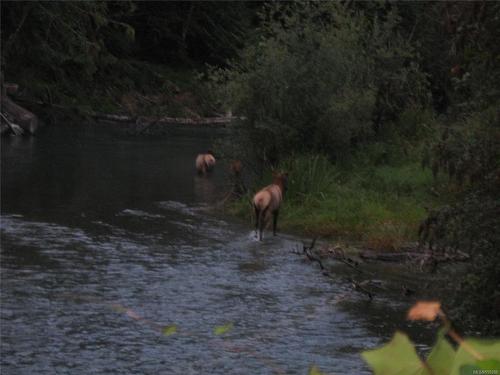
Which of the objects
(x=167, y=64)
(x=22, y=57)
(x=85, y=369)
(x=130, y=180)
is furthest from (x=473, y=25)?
(x=167, y=64)

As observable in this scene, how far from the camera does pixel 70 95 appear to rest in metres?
36.3

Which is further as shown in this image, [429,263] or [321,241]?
[321,241]

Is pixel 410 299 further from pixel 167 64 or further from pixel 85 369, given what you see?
pixel 167 64

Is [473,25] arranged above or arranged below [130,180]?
above

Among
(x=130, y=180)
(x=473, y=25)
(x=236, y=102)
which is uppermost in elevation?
(x=473, y=25)

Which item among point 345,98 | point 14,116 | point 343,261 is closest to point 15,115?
point 14,116

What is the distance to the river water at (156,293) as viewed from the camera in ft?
31.3

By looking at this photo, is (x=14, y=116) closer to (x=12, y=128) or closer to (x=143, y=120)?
(x=12, y=128)

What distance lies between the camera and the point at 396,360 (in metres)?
0.93

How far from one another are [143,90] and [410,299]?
2699 centimetres

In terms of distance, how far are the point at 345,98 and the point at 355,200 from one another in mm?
2332

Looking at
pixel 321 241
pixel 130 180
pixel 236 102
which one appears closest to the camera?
pixel 321 241

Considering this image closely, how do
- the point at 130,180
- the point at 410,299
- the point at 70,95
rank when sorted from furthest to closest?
the point at 70,95 < the point at 130,180 < the point at 410,299

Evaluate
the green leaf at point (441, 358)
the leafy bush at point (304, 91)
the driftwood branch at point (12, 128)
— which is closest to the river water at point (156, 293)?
the leafy bush at point (304, 91)
